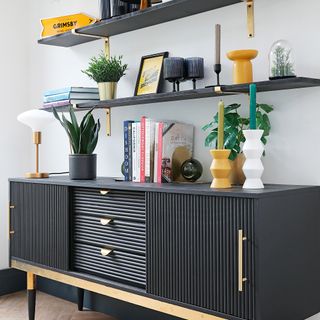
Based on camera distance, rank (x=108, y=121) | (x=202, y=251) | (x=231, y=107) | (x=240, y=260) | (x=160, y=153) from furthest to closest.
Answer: (x=108, y=121), (x=160, y=153), (x=231, y=107), (x=202, y=251), (x=240, y=260)

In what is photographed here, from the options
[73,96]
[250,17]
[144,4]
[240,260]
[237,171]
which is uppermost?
[144,4]

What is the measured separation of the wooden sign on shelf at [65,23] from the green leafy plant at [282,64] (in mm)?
1104

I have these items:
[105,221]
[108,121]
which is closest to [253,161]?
[105,221]

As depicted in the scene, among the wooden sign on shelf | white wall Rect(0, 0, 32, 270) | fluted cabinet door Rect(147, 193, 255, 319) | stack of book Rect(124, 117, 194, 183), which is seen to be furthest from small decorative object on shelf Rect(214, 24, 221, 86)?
white wall Rect(0, 0, 32, 270)

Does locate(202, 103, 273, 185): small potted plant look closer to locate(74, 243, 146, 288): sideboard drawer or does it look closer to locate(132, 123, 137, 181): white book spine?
locate(132, 123, 137, 181): white book spine

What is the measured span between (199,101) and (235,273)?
82cm

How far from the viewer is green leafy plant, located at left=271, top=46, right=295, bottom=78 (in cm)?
165

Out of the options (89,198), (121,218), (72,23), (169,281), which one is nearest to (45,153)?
(72,23)

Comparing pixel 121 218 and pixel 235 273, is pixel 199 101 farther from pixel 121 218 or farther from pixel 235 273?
pixel 235 273

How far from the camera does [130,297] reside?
185 centimetres

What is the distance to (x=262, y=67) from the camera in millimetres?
1841

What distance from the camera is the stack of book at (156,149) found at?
1950 mm

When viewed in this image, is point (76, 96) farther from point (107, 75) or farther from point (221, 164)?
point (221, 164)

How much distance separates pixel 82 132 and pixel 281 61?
3.18ft
